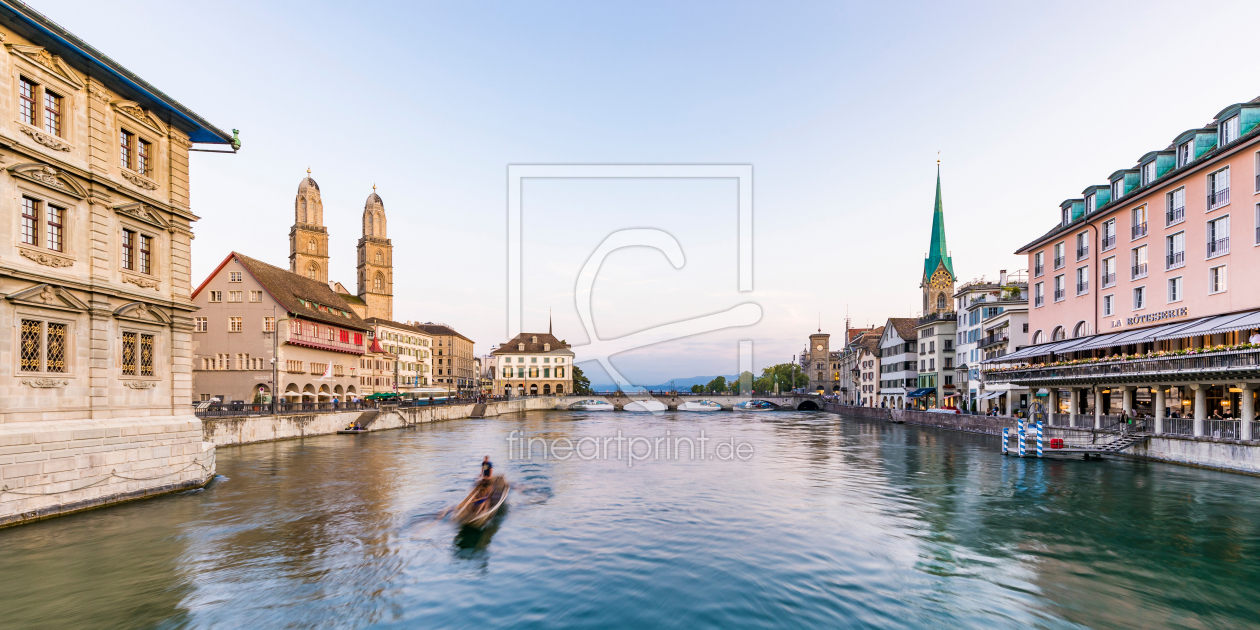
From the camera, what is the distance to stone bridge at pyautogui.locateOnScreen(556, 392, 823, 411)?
126m

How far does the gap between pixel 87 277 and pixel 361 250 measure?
128m

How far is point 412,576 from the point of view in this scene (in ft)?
55.6

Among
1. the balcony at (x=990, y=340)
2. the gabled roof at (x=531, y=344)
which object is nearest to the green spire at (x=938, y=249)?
the balcony at (x=990, y=340)

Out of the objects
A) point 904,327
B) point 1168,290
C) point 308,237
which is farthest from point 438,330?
point 1168,290

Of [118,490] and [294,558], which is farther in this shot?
[118,490]

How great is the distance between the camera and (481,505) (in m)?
23.0

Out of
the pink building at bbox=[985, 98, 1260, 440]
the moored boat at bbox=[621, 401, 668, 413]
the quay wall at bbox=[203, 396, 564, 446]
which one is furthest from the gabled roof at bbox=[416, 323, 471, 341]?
the pink building at bbox=[985, 98, 1260, 440]

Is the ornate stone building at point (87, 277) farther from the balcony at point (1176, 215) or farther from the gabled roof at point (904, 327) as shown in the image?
the gabled roof at point (904, 327)

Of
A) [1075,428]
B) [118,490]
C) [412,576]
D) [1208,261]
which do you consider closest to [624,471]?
[412,576]

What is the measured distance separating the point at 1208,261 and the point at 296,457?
184 ft

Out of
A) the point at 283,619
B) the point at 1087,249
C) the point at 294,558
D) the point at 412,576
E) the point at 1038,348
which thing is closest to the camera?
the point at 283,619

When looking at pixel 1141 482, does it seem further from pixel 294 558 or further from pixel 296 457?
pixel 296 457

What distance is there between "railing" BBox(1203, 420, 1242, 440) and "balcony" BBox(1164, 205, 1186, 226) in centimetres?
1217

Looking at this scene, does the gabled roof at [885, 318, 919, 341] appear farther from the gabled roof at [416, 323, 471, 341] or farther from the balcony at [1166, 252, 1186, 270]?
the gabled roof at [416, 323, 471, 341]
